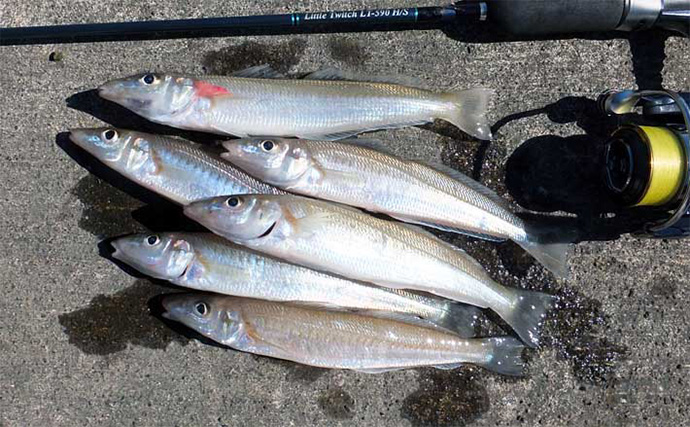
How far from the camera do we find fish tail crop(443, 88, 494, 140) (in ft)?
9.45

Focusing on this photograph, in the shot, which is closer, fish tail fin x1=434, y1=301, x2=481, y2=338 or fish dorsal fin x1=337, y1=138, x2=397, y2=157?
fish dorsal fin x1=337, y1=138, x2=397, y2=157

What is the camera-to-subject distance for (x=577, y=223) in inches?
122

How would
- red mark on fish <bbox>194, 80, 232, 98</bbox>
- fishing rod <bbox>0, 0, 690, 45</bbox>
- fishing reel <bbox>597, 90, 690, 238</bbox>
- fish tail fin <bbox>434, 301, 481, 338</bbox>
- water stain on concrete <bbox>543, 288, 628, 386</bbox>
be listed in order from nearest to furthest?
fishing reel <bbox>597, 90, 690, 238</bbox>
red mark on fish <bbox>194, 80, 232, 98</bbox>
fishing rod <bbox>0, 0, 690, 45</bbox>
fish tail fin <bbox>434, 301, 481, 338</bbox>
water stain on concrete <bbox>543, 288, 628, 386</bbox>

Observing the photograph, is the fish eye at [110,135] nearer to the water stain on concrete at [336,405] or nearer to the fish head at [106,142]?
the fish head at [106,142]

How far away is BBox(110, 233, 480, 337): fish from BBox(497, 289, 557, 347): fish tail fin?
0.81 m

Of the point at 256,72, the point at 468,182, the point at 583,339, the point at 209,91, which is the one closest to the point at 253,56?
the point at 256,72

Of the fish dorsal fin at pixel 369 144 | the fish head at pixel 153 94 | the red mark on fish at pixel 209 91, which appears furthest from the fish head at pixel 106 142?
the fish dorsal fin at pixel 369 144

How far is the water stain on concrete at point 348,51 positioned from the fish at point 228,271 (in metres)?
1.28

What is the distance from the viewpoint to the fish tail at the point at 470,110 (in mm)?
2881

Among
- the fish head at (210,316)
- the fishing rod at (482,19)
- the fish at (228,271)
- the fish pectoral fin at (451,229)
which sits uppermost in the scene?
the fishing rod at (482,19)

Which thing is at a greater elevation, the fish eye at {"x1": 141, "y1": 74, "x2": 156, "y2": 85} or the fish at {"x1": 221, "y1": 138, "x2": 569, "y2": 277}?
the fish eye at {"x1": 141, "y1": 74, "x2": 156, "y2": 85}

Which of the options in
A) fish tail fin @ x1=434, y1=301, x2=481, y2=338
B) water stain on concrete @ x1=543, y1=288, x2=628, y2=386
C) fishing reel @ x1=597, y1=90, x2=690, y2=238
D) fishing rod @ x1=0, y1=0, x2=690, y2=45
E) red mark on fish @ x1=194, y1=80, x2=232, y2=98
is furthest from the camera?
water stain on concrete @ x1=543, y1=288, x2=628, y2=386

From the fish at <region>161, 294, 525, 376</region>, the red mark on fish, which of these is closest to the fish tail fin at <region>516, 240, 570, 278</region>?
the fish at <region>161, 294, 525, 376</region>

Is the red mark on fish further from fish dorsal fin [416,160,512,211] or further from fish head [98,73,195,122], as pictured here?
fish dorsal fin [416,160,512,211]
